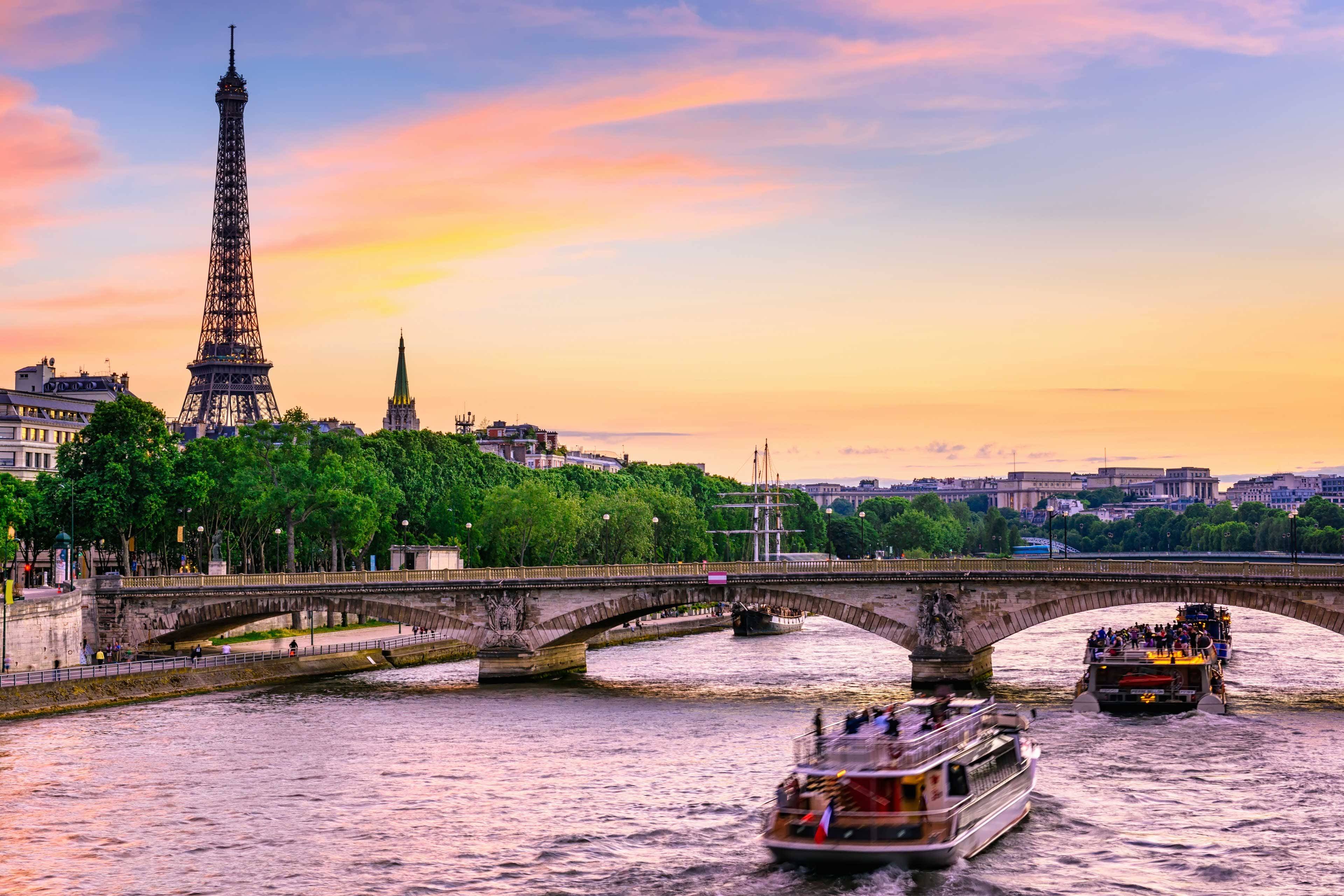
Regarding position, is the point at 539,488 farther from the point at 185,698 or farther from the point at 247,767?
the point at 247,767

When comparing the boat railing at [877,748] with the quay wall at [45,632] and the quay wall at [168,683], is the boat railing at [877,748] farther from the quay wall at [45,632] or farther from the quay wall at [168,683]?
the quay wall at [45,632]

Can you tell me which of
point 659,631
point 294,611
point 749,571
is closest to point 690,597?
point 749,571

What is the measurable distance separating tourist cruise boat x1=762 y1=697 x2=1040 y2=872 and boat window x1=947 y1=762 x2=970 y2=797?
0.03 meters

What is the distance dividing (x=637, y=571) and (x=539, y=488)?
48932 millimetres

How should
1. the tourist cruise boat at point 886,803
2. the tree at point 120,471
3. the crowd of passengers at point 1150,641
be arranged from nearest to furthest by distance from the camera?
the tourist cruise boat at point 886,803 < the crowd of passengers at point 1150,641 < the tree at point 120,471

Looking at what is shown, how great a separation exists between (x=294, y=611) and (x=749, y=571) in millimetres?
25823

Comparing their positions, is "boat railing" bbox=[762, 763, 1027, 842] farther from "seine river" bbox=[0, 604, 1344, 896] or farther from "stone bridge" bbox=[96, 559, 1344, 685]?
"stone bridge" bbox=[96, 559, 1344, 685]

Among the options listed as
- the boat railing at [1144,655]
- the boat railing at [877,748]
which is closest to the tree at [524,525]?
the boat railing at [1144,655]

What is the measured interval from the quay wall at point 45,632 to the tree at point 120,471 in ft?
45.9

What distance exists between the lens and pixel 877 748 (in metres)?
44.2

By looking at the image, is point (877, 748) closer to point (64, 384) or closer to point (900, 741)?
point (900, 741)

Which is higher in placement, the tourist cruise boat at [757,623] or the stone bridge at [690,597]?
the stone bridge at [690,597]

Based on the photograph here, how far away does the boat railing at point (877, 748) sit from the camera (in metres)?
44.0

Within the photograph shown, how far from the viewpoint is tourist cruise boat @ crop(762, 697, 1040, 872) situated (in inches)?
1688
